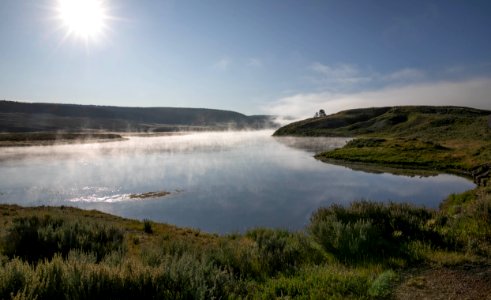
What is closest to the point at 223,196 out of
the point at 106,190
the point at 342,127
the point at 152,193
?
the point at 152,193

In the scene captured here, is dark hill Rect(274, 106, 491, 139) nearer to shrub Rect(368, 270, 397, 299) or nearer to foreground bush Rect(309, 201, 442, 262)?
foreground bush Rect(309, 201, 442, 262)

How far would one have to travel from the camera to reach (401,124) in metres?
134

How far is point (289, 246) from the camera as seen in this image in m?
9.52

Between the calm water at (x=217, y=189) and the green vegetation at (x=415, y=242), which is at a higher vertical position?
the green vegetation at (x=415, y=242)

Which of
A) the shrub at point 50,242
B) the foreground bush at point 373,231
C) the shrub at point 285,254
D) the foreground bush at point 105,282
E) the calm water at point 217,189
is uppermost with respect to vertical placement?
the foreground bush at point 105,282

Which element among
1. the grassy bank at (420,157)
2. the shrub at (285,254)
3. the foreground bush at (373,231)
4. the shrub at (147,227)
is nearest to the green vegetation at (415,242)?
the foreground bush at (373,231)

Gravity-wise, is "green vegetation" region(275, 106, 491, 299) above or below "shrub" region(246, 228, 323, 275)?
above

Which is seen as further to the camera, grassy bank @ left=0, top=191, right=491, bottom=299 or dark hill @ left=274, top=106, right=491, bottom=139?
dark hill @ left=274, top=106, right=491, bottom=139

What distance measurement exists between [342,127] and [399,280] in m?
155

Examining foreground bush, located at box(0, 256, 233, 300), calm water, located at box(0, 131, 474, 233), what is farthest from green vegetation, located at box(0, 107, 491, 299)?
calm water, located at box(0, 131, 474, 233)

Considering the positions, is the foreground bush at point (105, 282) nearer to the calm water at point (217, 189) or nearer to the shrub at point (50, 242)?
the shrub at point (50, 242)

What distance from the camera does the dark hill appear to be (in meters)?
100

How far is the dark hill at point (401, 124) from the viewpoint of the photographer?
100000mm

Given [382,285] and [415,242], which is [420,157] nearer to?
[415,242]
